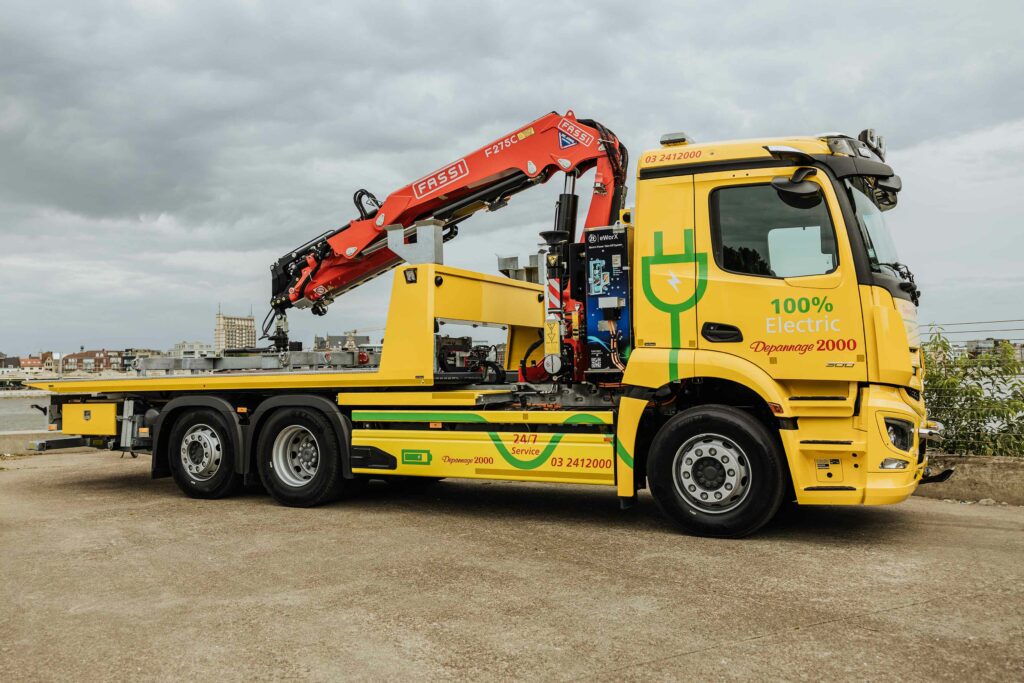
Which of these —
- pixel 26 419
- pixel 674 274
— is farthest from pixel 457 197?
pixel 26 419

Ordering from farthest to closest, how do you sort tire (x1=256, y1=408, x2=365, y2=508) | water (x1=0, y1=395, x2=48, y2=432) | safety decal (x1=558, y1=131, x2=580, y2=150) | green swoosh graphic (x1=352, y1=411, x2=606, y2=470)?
water (x1=0, y1=395, x2=48, y2=432) → tire (x1=256, y1=408, x2=365, y2=508) → safety decal (x1=558, y1=131, x2=580, y2=150) → green swoosh graphic (x1=352, y1=411, x2=606, y2=470)

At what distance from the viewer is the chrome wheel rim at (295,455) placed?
8.88m

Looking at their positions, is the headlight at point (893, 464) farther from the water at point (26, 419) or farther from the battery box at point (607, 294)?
the water at point (26, 419)

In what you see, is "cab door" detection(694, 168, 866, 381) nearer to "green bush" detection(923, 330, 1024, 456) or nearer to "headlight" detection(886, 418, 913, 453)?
"headlight" detection(886, 418, 913, 453)

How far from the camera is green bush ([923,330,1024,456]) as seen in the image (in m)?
9.24

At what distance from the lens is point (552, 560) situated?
19.9 feet

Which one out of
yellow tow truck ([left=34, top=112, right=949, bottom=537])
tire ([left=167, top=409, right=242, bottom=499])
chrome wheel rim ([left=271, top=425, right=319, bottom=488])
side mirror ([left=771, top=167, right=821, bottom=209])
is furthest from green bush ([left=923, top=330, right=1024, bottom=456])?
tire ([left=167, top=409, right=242, bottom=499])

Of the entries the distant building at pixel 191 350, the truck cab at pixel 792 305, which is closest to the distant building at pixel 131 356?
the distant building at pixel 191 350

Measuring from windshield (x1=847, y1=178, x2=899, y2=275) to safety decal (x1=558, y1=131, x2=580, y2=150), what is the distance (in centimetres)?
285

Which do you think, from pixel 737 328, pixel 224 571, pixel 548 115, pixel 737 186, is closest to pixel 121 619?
pixel 224 571

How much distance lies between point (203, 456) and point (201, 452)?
0.06m

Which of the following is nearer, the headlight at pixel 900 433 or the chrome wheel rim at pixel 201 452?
the headlight at pixel 900 433

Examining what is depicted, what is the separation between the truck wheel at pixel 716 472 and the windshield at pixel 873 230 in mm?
1608

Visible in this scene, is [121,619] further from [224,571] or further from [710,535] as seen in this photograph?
[710,535]
